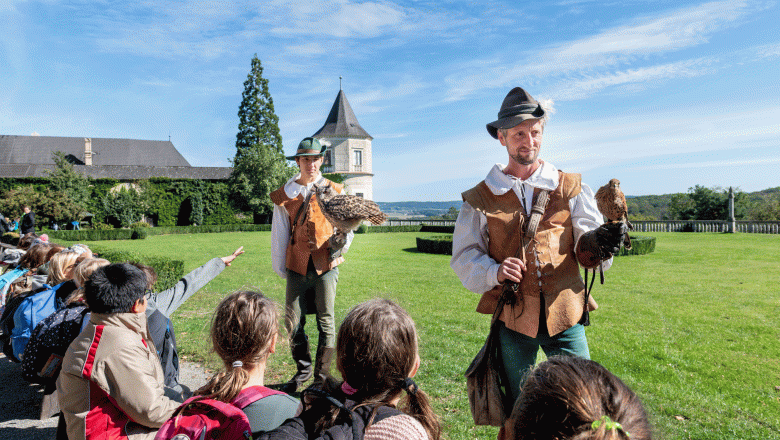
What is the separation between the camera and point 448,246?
18.9 meters

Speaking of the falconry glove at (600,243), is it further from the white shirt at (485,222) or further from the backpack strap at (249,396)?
the backpack strap at (249,396)

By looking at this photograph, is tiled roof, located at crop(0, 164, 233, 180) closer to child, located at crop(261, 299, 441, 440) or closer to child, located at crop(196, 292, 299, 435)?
child, located at crop(196, 292, 299, 435)

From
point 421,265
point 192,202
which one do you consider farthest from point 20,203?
point 421,265

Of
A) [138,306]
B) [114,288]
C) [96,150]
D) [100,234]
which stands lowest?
[100,234]

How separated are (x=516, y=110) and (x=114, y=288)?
7.40 feet

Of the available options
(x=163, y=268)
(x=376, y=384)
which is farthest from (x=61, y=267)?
(x=163, y=268)

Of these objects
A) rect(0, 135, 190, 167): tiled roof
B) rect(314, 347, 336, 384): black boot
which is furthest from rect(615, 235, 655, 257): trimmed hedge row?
rect(0, 135, 190, 167): tiled roof

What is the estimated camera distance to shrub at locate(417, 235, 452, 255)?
18.9m

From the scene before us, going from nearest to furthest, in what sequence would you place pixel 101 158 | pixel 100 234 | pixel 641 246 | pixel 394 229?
pixel 641 246
pixel 100 234
pixel 394 229
pixel 101 158

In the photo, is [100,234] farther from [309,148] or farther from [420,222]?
[309,148]

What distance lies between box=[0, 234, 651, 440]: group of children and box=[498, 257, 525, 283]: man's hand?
2.17 ft

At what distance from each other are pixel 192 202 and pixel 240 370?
4440cm

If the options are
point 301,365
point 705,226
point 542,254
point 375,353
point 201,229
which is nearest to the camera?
point 375,353

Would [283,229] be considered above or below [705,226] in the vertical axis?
above
